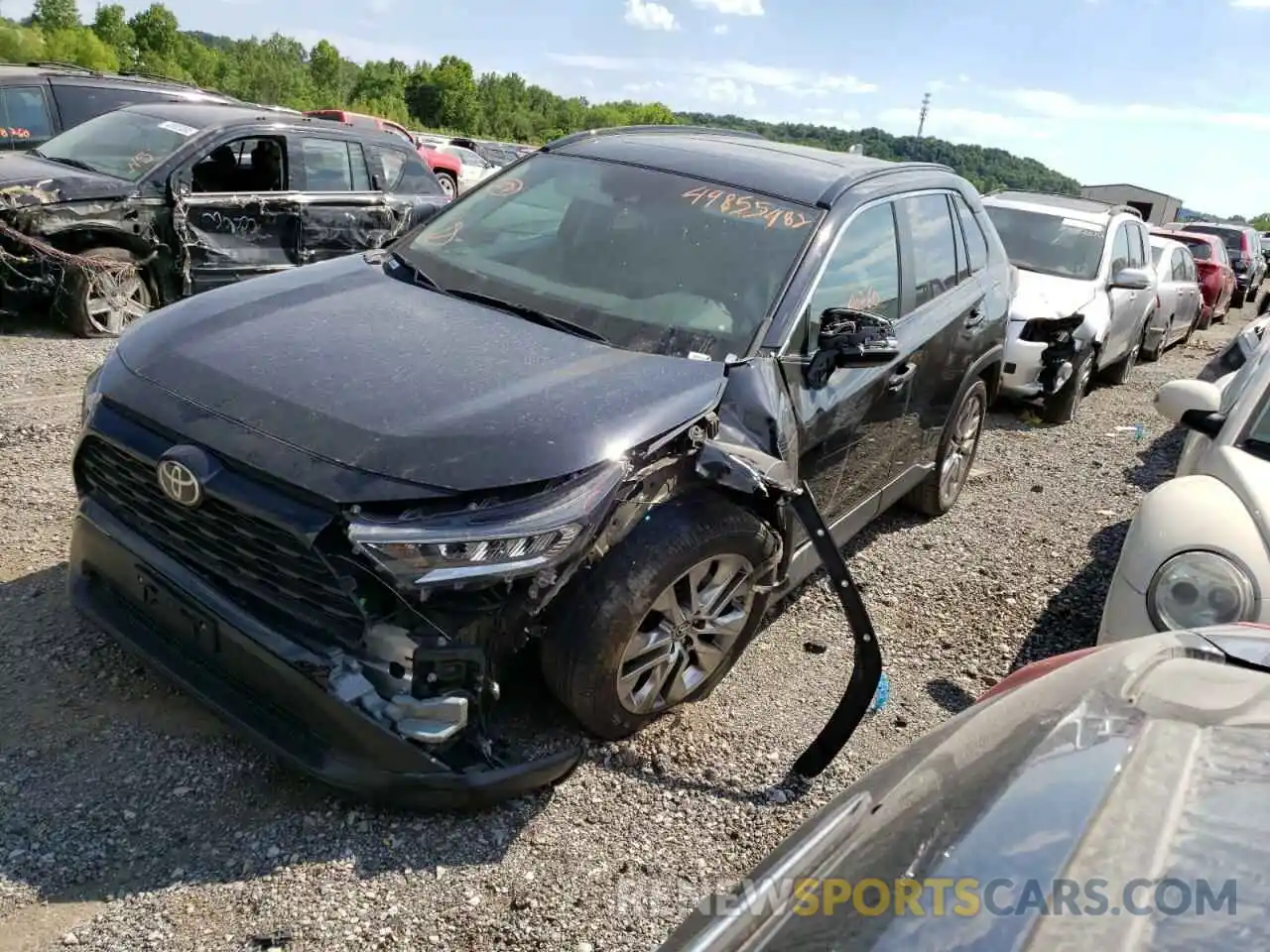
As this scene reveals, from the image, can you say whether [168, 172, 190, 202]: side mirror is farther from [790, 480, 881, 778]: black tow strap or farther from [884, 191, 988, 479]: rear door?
[790, 480, 881, 778]: black tow strap

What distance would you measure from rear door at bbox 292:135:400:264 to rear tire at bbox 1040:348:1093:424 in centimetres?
569

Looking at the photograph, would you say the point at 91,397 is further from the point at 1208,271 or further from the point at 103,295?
the point at 1208,271

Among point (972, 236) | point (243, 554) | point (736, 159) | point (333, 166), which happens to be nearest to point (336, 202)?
point (333, 166)

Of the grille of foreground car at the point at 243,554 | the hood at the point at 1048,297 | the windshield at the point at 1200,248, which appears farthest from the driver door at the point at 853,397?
the windshield at the point at 1200,248

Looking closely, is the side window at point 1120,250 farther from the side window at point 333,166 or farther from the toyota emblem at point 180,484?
the toyota emblem at point 180,484

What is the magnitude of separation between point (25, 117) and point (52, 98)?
0.34m

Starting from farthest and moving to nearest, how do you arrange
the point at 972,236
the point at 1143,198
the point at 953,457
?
the point at 1143,198, the point at 953,457, the point at 972,236

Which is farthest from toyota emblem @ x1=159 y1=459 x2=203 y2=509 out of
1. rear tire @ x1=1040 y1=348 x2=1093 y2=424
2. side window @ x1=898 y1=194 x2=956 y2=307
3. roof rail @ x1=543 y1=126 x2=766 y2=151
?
rear tire @ x1=1040 y1=348 x2=1093 y2=424

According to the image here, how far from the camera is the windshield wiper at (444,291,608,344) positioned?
3.33 meters

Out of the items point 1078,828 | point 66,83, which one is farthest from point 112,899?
point 66,83

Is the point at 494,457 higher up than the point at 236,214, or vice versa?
the point at 236,214

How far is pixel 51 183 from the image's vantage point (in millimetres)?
7020

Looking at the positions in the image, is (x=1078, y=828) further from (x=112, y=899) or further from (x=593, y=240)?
(x=593, y=240)

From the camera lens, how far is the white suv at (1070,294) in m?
7.82
